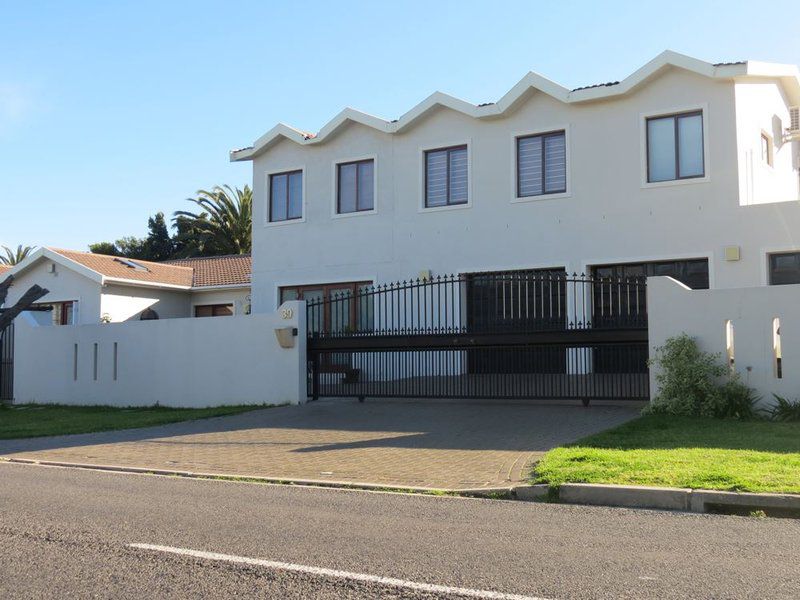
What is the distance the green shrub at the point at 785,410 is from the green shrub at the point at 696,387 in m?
0.27

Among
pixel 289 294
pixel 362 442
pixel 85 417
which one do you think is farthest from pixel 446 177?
pixel 85 417

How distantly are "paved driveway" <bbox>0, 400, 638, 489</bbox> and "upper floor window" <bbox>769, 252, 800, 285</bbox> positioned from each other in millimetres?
5034

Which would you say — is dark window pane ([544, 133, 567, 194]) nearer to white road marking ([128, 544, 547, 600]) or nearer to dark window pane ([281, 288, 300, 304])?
dark window pane ([281, 288, 300, 304])

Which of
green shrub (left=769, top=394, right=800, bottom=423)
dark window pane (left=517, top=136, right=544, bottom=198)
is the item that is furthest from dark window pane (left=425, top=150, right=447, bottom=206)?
green shrub (left=769, top=394, right=800, bottom=423)

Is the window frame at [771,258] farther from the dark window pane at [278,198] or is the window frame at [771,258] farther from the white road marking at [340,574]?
the white road marking at [340,574]

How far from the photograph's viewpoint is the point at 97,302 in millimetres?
26922

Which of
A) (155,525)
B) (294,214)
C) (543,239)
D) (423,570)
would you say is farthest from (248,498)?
(294,214)

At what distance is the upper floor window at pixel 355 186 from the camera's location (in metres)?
21.7

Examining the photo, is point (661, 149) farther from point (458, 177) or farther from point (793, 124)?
point (458, 177)

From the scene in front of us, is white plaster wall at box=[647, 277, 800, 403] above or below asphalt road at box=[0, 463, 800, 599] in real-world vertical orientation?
above

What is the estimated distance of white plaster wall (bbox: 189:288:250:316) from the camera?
2875 centimetres

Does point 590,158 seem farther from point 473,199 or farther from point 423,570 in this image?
point 423,570

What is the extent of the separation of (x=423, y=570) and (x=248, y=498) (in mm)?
3410

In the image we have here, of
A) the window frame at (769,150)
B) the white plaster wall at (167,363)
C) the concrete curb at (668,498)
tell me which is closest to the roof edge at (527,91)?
the window frame at (769,150)
